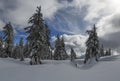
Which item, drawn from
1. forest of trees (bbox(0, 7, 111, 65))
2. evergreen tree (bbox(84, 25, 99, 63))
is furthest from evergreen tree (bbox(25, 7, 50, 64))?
evergreen tree (bbox(84, 25, 99, 63))

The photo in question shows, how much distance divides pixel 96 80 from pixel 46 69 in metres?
5.88

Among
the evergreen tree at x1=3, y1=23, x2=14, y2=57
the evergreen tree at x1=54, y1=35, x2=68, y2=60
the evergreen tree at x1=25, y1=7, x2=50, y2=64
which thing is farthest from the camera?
the evergreen tree at x1=54, y1=35, x2=68, y2=60

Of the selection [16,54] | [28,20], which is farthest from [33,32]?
[16,54]

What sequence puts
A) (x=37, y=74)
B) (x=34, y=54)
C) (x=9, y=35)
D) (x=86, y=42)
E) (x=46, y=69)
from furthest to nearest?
(x=9, y=35) < (x=86, y=42) < (x=34, y=54) < (x=46, y=69) < (x=37, y=74)

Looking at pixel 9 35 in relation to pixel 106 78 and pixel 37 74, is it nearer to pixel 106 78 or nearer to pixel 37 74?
pixel 37 74

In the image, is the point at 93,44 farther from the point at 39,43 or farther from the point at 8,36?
the point at 8,36

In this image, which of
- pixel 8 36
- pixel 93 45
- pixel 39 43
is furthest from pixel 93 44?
pixel 8 36

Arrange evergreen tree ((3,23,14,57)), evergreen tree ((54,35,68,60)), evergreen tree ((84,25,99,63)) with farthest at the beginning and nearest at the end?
evergreen tree ((54,35,68,60)) → evergreen tree ((3,23,14,57)) → evergreen tree ((84,25,99,63))

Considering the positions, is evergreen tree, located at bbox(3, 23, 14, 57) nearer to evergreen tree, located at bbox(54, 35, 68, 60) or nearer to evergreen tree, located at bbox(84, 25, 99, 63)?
evergreen tree, located at bbox(54, 35, 68, 60)

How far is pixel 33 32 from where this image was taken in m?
33.5

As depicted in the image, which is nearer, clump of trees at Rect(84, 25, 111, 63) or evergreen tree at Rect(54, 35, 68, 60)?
clump of trees at Rect(84, 25, 111, 63)

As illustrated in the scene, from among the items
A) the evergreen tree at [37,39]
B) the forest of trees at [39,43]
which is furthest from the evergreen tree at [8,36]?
the evergreen tree at [37,39]

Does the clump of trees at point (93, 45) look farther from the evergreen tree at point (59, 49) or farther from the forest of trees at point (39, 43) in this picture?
the evergreen tree at point (59, 49)

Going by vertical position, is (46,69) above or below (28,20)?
below
